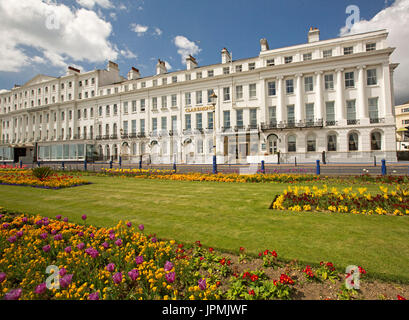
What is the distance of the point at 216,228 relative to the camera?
4820 millimetres

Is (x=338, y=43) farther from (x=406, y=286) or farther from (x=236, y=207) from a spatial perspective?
(x=406, y=286)

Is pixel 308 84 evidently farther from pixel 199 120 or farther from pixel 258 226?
pixel 258 226

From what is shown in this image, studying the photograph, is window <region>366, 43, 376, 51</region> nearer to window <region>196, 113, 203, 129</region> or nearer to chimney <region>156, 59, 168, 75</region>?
window <region>196, 113, 203, 129</region>

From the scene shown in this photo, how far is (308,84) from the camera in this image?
→ 29.6 m

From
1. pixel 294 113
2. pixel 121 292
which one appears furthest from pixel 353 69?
pixel 121 292

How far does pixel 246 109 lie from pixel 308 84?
9.32 metres

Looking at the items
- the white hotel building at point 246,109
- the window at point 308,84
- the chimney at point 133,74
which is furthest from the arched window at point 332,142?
the chimney at point 133,74

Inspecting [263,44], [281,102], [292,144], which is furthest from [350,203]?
[263,44]

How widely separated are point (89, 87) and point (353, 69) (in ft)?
168

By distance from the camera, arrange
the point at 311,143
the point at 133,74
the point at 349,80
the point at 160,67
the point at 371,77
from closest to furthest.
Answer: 1. the point at 371,77
2. the point at 349,80
3. the point at 311,143
4. the point at 160,67
5. the point at 133,74

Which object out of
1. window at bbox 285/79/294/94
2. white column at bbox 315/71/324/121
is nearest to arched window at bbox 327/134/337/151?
white column at bbox 315/71/324/121

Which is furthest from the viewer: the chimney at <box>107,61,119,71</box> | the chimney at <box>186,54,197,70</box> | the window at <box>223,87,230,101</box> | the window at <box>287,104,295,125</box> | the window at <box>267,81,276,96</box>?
the chimney at <box>107,61,119,71</box>

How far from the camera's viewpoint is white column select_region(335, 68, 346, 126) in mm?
27481

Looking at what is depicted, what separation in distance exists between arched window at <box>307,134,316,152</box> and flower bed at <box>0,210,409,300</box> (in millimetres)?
29247
